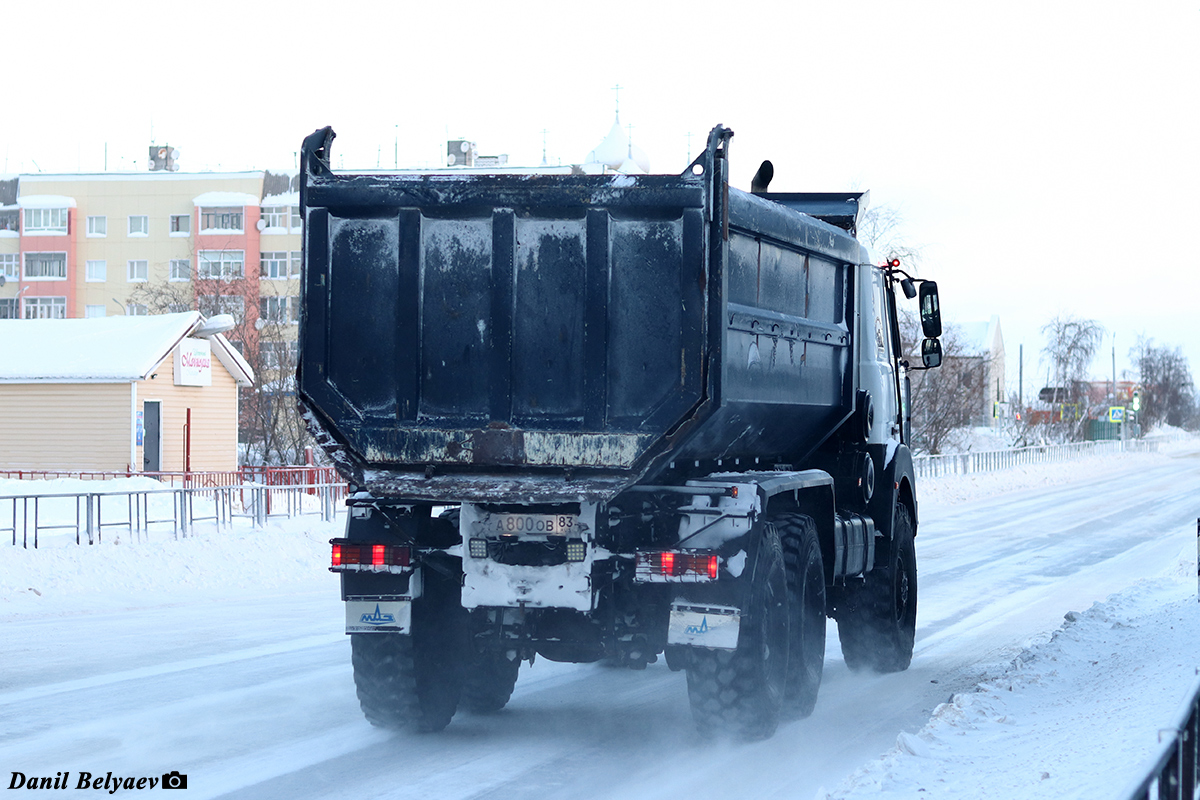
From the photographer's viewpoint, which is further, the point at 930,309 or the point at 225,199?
the point at 225,199

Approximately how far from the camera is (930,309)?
1069 centimetres

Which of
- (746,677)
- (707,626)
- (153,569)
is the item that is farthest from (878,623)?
(153,569)

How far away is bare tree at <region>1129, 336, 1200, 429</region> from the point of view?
122 metres

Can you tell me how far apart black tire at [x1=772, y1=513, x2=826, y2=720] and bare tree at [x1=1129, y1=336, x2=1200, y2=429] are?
10784 centimetres

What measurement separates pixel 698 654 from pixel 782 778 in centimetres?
81

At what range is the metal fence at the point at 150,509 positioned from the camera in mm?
17469

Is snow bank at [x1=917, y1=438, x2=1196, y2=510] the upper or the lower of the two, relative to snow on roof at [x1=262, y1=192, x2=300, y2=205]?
lower

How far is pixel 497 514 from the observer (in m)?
7.20

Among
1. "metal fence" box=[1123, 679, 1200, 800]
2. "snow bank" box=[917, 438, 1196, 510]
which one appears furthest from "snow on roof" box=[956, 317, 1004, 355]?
"metal fence" box=[1123, 679, 1200, 800]

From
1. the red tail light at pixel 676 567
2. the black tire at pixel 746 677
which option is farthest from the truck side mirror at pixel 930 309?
the red tail light at pixel 676 567

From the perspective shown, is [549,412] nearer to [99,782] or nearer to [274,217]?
[99,782]

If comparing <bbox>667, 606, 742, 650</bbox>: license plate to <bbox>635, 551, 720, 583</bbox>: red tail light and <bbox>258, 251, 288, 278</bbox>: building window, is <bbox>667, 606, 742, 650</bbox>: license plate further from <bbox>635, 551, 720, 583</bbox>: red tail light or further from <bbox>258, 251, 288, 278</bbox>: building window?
<bbox>258, 251, 288, 278</bbox>: building window

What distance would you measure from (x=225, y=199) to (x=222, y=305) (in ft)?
96.4

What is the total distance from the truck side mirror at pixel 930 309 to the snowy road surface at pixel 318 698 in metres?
2.62
